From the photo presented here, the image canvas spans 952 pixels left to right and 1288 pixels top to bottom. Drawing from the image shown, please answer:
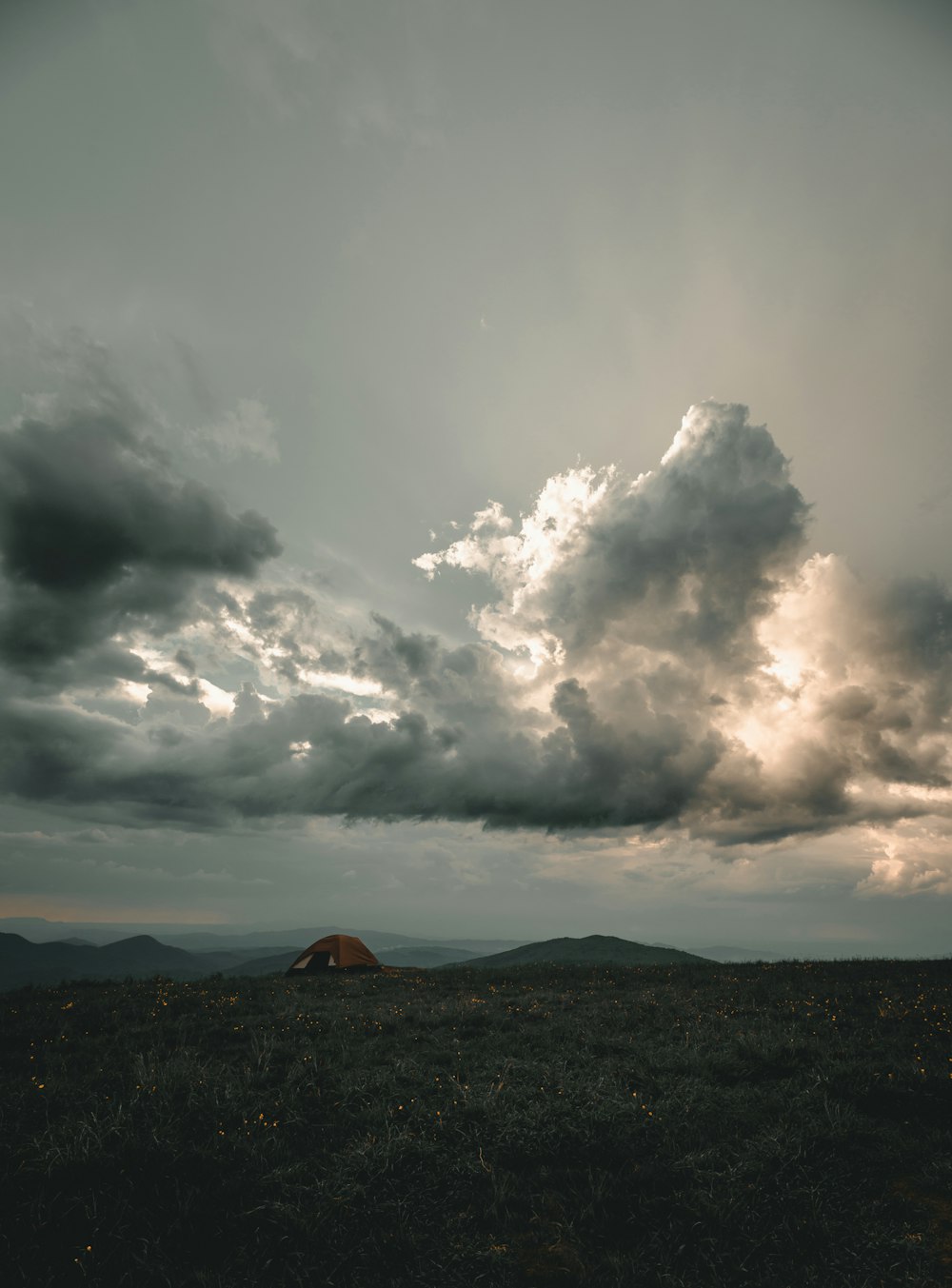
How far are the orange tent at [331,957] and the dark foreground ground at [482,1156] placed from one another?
1858 cm

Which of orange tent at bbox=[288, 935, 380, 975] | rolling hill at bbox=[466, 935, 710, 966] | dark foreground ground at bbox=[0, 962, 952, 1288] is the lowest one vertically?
rolling hill at bbox=[466, 935, 710, 966]

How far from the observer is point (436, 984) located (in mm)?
25219

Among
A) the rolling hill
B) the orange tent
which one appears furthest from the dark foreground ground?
the rolling hill

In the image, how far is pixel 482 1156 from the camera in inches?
320

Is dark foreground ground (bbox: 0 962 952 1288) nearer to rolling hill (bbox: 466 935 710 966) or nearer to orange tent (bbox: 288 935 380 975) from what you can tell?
orange tent (bbox: 288 935 380 975)

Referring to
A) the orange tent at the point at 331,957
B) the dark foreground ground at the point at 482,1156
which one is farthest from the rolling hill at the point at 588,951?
the dark foreground ground at the point at 482,1156

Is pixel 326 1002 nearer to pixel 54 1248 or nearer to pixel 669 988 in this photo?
pixel 669 988

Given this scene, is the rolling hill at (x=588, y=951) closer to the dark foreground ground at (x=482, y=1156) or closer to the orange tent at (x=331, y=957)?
the orange tent at (x=331, y=957)

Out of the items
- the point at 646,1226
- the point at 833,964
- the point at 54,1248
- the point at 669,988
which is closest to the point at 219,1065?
the point at 54,1248

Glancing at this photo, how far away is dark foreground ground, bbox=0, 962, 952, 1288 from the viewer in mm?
6203

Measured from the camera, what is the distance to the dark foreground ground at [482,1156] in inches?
244

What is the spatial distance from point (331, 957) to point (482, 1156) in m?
28.2

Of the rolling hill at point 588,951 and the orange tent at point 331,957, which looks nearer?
the orange tent at point 331,957

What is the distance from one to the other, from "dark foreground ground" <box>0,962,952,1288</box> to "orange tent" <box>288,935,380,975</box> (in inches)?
732
